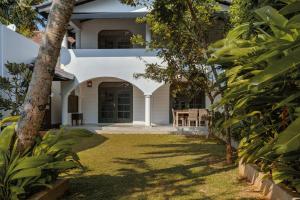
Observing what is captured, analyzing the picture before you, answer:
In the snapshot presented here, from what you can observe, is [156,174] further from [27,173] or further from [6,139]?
[27,173]

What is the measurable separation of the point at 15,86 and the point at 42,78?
6783 millimetres

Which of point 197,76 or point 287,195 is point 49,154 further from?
point 197,76

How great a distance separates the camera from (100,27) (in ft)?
68.9

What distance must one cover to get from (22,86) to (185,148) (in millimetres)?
5028

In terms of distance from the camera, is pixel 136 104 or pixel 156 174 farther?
pixel 136 104

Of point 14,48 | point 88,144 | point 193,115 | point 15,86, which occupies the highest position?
point 14,48

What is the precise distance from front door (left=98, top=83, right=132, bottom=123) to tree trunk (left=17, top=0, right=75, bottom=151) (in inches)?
593

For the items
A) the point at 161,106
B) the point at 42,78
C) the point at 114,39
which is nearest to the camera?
the point at 42,78

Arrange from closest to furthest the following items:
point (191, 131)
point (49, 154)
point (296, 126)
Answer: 1. point (296, 126)
2. point (49, 154)
3. point (191, 131)

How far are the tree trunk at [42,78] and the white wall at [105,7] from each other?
509 inches

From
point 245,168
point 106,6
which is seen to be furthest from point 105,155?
point 106,6

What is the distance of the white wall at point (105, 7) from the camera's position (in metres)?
18.7

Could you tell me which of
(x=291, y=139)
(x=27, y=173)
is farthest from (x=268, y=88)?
(x=27, y=173)

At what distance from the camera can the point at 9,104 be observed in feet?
38.5
